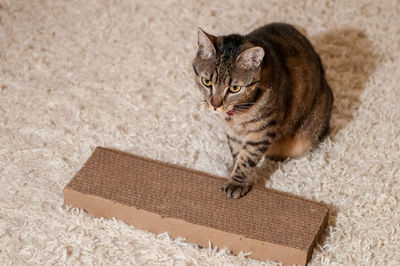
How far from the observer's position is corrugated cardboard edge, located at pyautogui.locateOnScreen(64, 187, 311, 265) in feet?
5.39

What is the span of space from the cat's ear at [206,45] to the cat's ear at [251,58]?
0.29ft

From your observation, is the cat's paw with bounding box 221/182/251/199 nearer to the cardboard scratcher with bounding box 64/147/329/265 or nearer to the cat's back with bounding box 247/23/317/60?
the cardboard scratcher with bounding box 64/147/329/265

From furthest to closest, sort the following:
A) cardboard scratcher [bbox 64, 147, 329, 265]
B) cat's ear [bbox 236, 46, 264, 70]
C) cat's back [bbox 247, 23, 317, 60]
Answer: cat's back [bbox 247, 23, 317, 60] < cardboard scratcher [bbox 64, 147, 329, 265] < cat's ear [bbox 236, 46, 264, 70]

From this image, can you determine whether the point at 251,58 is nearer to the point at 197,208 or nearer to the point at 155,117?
the point at 197,208

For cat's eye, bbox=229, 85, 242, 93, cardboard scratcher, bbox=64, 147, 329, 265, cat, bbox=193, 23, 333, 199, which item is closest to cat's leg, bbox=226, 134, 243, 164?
cat, bbox=193, 23, 333, 199

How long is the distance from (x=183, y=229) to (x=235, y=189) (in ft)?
0.71

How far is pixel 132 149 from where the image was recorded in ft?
6.57

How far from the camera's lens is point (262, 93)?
1667 millimetres

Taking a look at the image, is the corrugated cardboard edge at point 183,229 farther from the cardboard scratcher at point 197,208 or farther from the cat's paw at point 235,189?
the cat's paw at point 235,189

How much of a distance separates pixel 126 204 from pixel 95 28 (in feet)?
3.69

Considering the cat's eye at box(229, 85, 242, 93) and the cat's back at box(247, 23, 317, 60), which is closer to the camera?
the cat's eye at box(229, 85, 242, 93)

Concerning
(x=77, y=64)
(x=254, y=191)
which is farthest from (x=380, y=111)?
(x=77, y=64)

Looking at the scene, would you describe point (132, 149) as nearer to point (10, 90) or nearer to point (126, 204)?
point (126, 204)

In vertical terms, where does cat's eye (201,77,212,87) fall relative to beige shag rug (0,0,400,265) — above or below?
above
